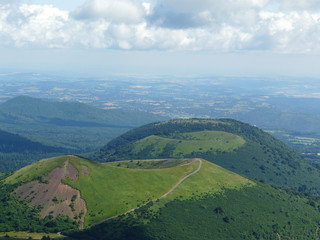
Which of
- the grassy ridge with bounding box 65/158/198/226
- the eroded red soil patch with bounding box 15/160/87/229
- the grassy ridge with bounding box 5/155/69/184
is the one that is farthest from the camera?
the grassy ridge with bounding box 5/155/69/184

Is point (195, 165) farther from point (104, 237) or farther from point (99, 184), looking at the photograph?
point (104, 237)

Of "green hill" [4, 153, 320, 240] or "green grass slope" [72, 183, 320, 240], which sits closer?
"green grass slope" [72, 183, 320, 240]

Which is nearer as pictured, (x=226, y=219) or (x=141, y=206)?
(x=141, y=206)

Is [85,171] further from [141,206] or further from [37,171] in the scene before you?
[141,206]

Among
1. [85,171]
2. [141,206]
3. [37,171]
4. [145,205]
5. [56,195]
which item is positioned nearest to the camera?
[56,195]

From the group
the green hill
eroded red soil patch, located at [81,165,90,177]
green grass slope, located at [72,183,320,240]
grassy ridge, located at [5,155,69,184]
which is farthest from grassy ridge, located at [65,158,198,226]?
green grass slope, located at [72,183,320,240]

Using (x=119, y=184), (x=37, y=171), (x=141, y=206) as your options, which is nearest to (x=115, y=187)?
(x=119, y=184)

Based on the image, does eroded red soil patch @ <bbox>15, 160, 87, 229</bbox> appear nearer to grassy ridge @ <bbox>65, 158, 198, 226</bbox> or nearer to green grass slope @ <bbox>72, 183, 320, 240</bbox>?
grassy ridge @ <bbox>65, 158, 198, 226</bbox>

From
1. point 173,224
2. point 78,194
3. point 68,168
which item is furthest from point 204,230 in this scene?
point 68,168
